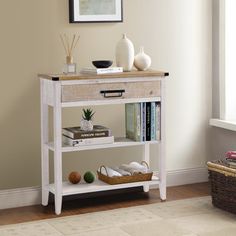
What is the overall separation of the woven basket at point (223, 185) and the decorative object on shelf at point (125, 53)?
90 centimetres

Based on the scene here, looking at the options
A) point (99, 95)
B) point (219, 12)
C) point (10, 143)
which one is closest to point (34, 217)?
point (10, 143)

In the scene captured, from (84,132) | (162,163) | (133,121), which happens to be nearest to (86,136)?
(84,132)

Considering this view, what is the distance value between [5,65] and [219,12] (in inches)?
69.0

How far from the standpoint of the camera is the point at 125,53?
4305 mm

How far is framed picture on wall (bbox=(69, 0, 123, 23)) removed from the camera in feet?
14.4

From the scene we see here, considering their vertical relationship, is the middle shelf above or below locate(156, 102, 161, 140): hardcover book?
below

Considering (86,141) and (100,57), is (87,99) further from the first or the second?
(100,57)

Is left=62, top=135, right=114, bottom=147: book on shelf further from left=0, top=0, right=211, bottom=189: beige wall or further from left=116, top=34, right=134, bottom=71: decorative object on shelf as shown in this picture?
left=116, top=34, right=134, bottom=71: decorative object on shelf

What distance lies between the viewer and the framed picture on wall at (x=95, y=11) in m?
4.39

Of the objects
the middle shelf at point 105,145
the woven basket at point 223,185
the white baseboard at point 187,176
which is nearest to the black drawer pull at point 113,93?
the middle shelf at point 105,145

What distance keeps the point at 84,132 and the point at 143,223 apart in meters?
0.73

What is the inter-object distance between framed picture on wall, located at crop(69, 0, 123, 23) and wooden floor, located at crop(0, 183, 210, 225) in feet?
4.23

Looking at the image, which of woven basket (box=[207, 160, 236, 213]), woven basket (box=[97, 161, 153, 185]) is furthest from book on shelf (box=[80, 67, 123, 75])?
woven basket (box=[207, 160, 236, 213])

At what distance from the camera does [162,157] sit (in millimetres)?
4473
